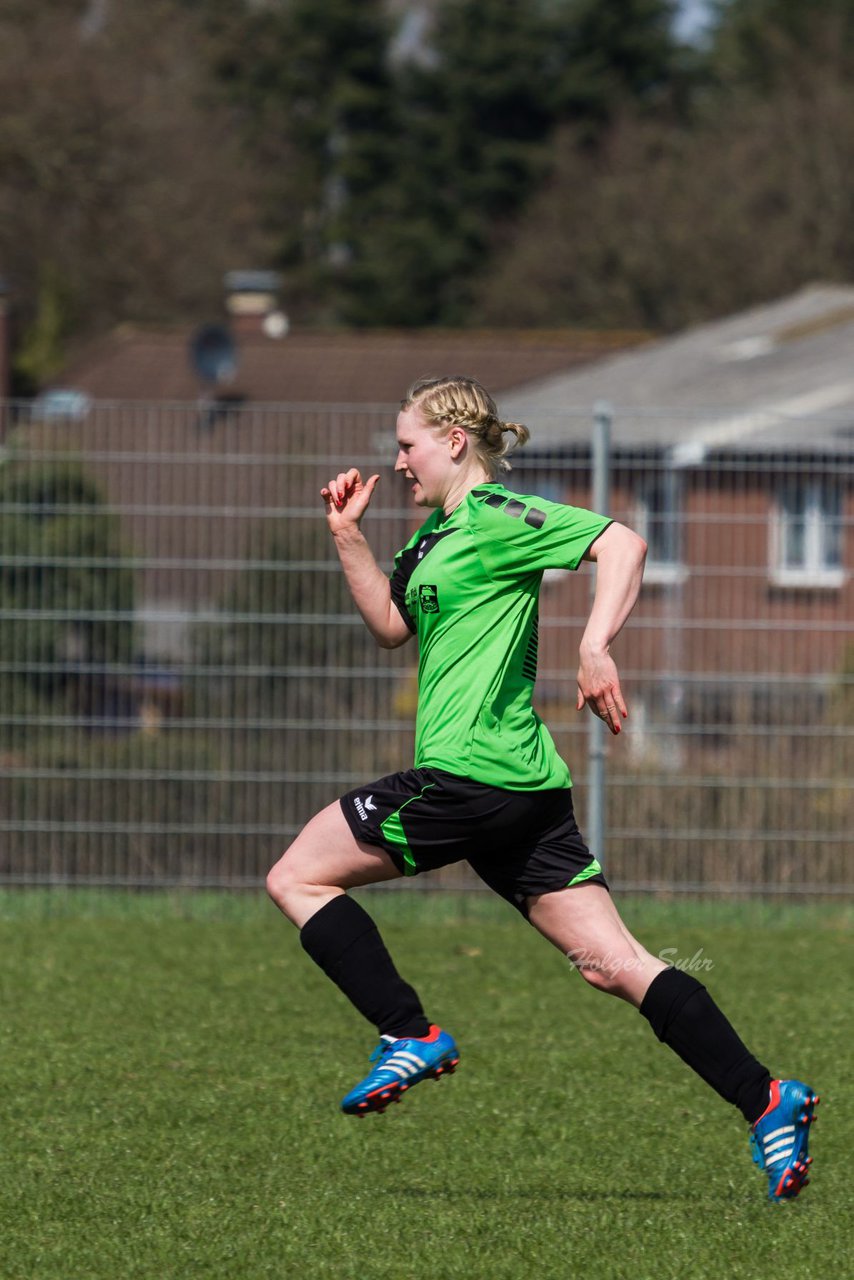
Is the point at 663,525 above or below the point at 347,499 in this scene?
above

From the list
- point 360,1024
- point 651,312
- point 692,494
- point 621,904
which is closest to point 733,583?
point 692,494

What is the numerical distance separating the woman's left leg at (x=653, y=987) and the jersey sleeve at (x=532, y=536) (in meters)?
0.75

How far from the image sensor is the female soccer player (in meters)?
4.79

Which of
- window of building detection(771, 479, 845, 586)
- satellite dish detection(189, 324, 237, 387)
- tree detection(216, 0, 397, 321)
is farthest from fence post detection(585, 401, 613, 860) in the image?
tree detection(216, 0, 397, 321)

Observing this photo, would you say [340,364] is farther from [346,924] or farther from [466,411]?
[346,924]

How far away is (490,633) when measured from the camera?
192 inches

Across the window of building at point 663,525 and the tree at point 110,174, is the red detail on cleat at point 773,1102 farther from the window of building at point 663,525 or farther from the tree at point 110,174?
the tree at point 110,174

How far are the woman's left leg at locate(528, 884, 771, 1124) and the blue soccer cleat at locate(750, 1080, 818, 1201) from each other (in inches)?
3.2

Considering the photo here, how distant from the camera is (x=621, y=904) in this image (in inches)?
417

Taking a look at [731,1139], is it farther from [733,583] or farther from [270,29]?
[270,29]

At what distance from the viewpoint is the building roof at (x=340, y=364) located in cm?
3759

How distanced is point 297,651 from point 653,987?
19.0 feet

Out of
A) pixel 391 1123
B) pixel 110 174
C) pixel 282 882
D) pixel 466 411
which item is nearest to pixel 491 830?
pixel 282 882

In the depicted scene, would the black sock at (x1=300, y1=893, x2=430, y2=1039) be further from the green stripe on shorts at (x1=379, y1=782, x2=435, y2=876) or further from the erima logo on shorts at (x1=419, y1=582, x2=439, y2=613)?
the erima logo on shorts at (x1=419, y1=582, x2=439, y2=613)
